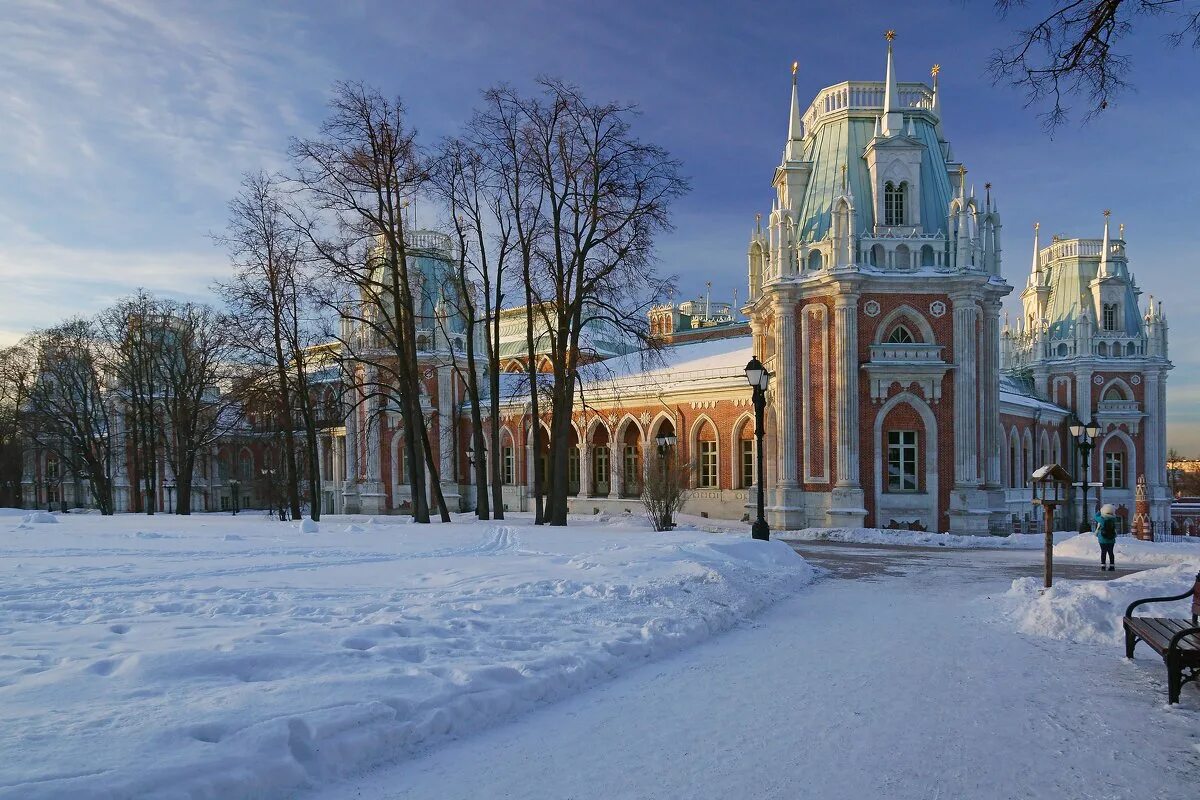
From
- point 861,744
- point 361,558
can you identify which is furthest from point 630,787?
point 361,558

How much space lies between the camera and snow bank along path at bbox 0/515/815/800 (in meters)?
4.49

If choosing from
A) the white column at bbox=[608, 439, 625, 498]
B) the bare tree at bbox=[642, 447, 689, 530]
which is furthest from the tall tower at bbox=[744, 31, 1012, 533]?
the white column at bbox=[608, 439, 625, 498]

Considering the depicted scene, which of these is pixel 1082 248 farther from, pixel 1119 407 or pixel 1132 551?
pixel 1132 551

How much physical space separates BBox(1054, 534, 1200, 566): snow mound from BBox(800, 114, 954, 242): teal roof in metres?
12.4

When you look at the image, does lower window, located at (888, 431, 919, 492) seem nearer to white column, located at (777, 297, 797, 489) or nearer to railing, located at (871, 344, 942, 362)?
railing, located at (871, 344, 942, 362)

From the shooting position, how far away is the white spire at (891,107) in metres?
29.4

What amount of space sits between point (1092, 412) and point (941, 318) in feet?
84.4

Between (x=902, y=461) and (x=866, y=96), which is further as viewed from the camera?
(x=866, y=96)

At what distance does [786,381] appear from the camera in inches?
1161

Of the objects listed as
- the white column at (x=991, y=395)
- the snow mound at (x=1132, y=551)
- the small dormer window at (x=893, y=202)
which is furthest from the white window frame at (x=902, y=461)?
the small dormer window at (x=893, y=202)

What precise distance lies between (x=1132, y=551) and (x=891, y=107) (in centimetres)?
1755

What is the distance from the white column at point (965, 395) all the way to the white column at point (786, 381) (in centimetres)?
544

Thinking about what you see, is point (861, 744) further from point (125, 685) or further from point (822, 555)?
point (822, 555)

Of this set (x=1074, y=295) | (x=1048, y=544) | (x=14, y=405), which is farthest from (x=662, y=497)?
(x=14, y=405)
